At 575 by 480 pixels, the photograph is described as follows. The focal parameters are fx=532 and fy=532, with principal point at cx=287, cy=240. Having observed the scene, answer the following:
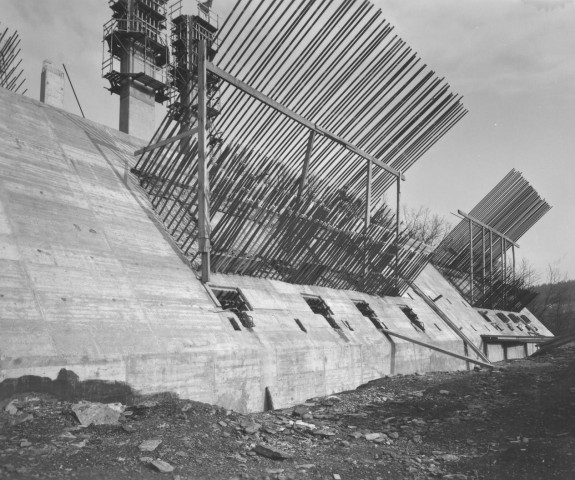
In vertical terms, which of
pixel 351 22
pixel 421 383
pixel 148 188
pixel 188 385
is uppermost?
pixel 351 22

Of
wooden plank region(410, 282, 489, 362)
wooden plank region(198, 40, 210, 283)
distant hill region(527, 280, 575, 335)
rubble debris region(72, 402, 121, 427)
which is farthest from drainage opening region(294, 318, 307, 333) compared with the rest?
distant hill region(527, 280, 575, 335)

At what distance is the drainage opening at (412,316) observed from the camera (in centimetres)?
1355

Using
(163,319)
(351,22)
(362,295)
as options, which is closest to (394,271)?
(362,295)

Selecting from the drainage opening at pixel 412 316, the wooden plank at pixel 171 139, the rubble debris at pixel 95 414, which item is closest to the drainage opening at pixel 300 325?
the wooden plank at pixel 171 139

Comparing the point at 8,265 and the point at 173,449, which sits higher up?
the point at 8,265

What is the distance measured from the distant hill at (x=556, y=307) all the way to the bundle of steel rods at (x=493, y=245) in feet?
45.0

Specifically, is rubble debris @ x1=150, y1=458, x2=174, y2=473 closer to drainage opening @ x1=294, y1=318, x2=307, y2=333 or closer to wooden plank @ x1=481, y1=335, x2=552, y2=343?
drainage opening @ x1=294, y1=318, x2=307, y2=333

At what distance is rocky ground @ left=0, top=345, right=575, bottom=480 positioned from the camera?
3934mm

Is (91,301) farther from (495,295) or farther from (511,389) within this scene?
(495,295)

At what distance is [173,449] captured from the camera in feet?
14.0

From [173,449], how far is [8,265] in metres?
2.74

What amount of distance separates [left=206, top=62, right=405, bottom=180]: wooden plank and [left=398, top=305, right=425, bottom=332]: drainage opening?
3.72m

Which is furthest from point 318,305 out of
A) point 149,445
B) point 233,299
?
point 149,445

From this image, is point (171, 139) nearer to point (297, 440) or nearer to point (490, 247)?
point (297, 440)
